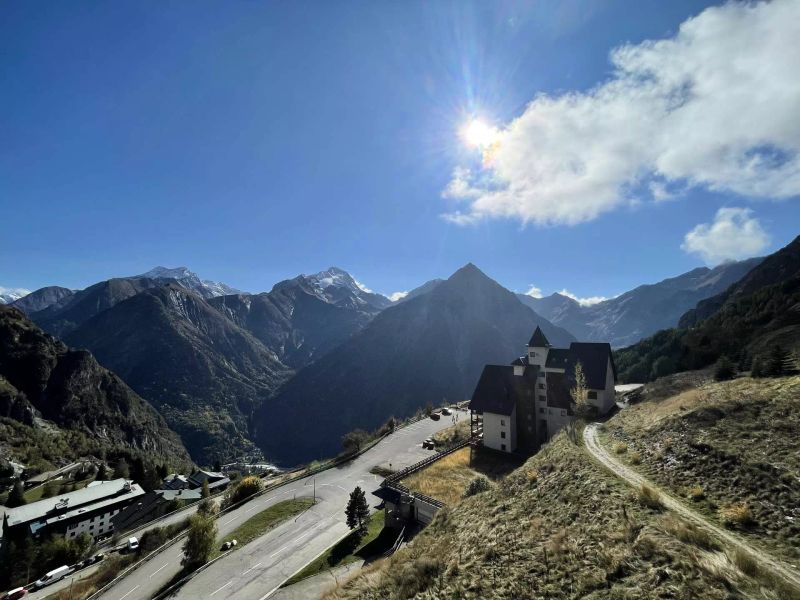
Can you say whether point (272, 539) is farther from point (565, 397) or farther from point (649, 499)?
point (565, 397)

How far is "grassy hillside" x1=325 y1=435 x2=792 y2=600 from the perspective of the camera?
405 inches

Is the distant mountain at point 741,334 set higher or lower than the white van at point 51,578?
higher

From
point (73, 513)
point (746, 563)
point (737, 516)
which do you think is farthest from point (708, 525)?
point (73, 513)

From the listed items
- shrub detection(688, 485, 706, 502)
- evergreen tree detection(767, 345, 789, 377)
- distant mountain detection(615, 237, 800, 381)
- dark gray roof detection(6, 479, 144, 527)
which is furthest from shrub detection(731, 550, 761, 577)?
dark gray roof detection(6, 479, 144, 527)

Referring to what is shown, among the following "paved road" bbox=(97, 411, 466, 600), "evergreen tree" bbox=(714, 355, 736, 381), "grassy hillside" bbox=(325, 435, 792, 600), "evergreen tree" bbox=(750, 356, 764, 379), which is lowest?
"paved road" bbox=(97, 411, 466, 600)

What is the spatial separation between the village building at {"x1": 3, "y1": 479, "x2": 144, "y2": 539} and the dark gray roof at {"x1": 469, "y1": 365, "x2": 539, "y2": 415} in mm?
100908

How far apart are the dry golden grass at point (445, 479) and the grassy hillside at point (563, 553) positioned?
59.2 feet

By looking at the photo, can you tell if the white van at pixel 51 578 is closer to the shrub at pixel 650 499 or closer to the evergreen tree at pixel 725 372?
the shrub at pixel 650 499

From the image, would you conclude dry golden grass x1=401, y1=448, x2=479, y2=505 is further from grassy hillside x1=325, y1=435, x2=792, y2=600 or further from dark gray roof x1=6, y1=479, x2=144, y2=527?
dark gray roof x1=6, y1=479, x2=144, y2=527

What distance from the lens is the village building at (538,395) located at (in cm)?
5288

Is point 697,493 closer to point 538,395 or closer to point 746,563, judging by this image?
point 746,563

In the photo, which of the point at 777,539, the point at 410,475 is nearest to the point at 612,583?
the point at 777,539

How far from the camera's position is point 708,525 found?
13.6 m

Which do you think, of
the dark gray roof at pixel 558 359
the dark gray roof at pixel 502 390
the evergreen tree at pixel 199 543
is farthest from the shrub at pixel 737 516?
the dark gray roof at pixel 558 359
